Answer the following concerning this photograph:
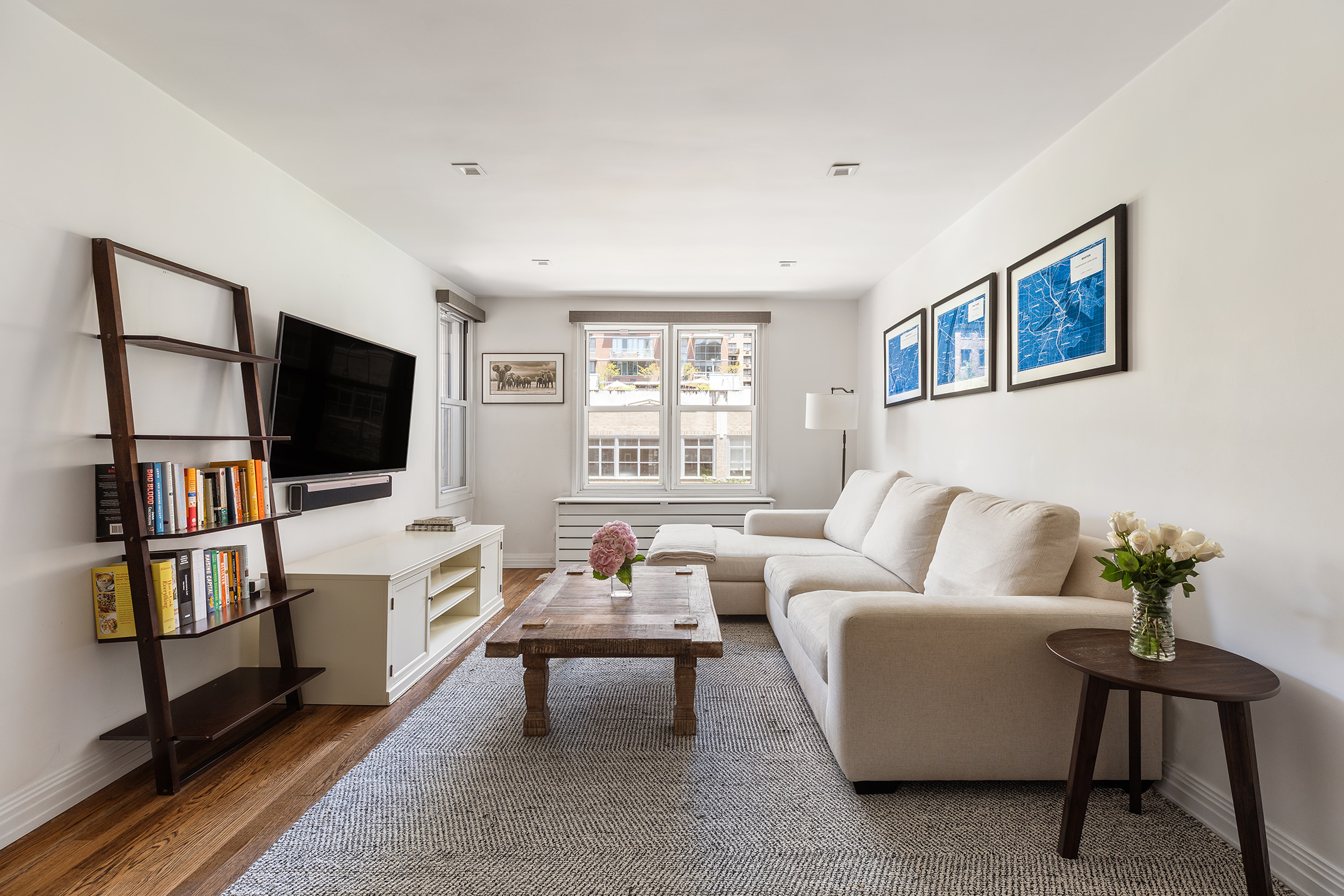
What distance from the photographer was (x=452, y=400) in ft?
17.7

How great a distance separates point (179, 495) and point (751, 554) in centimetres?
279

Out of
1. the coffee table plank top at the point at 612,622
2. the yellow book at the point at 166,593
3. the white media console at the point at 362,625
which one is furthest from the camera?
the white media console at the point at 362,625

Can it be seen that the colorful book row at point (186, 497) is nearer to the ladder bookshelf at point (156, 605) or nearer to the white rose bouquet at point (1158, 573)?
the ladder bookshelf at point (156, 605)

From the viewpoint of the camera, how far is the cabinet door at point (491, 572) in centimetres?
412

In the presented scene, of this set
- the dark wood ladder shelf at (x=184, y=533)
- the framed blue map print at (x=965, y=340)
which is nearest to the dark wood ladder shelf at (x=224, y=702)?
the dark wood ladder shelf at (x=184, y=533)

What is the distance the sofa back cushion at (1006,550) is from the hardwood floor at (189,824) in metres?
2.23

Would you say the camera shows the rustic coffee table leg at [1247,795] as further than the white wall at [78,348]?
No

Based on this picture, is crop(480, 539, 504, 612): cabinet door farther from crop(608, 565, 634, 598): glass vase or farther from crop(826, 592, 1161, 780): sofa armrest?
crop(826, 592, 1161, 780): sofa armrest

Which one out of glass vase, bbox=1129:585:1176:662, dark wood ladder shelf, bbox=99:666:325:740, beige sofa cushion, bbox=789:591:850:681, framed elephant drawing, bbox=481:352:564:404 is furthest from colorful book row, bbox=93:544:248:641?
framed elephant drawing, bbox=481:352:564:404

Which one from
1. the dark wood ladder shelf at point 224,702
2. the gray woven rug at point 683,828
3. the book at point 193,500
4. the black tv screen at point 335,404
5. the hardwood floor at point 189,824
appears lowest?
the hardwood floor at point 189,824

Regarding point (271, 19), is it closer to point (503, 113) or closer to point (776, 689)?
point (503, 113)

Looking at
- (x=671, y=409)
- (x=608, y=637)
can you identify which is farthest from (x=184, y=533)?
(x=671, y=409)

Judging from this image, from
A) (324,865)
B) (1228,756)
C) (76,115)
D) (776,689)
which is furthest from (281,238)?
(1228,756)

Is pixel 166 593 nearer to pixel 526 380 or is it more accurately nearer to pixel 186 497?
pixel 186 497
